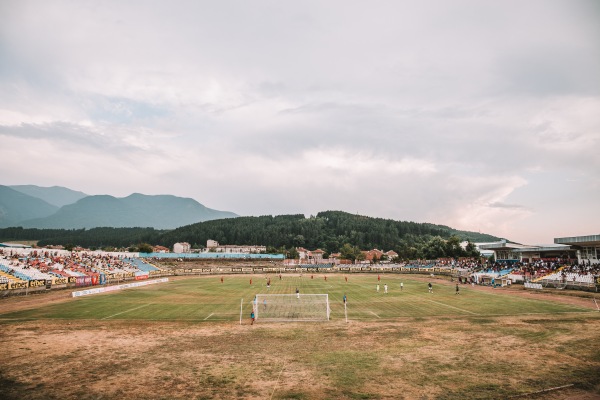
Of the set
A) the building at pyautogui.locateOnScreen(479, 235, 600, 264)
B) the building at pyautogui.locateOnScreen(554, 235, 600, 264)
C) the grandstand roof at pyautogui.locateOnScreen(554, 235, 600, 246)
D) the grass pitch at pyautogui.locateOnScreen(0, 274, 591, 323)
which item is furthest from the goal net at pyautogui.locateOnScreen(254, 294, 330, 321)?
the building at pyautogui.locateOnScreen(479, 235, 600, 264)

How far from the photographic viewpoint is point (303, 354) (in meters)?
20.0

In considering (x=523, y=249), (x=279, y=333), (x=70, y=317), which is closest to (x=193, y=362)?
(x=279, y=333)

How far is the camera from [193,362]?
61.2 ft

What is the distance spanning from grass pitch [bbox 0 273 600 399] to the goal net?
1.50 metres

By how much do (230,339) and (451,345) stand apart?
14.5 meters

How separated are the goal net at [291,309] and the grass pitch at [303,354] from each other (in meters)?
1.50

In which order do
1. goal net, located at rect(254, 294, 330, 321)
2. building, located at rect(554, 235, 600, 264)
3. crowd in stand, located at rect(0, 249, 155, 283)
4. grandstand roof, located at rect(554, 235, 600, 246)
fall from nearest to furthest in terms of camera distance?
goal net, located at rect(254, 294, 330, 321) → grandstand roof, located at rect(554, 235, 600, 246) → building, located at rect(554, 235, 600, 264) → crowd in stand, located at rect(0, 249, 155, 283)

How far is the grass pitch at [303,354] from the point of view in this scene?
48.8ft

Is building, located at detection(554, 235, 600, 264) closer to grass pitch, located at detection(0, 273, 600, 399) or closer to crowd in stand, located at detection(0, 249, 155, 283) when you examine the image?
grass pitch, located at detection(0, 273, 600, 399)

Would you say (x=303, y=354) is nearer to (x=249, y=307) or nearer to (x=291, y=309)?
(x=291, y=309)

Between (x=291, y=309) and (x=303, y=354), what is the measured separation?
48.1 feet

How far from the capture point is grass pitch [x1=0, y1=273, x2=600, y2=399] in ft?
48.8

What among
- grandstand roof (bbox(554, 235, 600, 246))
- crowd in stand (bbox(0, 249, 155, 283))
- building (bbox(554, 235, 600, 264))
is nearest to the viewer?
grandstand roof (bbox(554, 235, 600, 246))

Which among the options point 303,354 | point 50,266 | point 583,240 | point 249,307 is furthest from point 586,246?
point 50,266
